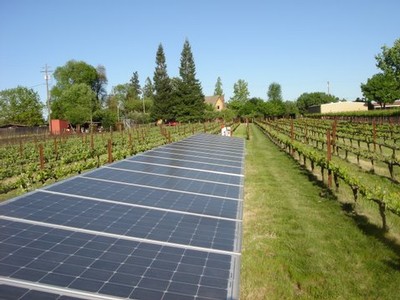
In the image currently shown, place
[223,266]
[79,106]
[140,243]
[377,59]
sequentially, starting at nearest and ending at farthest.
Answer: [223,266]
[140,243]
[377,59]
[79,106]

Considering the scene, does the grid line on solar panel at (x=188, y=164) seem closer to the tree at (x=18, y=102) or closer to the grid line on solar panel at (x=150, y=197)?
the grid line on solar panel at (x=150, y=197)

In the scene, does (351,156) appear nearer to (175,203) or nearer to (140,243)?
(175,203)

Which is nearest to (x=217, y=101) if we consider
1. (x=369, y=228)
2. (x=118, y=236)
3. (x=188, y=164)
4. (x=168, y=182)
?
(x=188, y=164)

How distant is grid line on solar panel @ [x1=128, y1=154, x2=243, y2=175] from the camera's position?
10.8 meters

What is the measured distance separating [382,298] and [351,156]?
19650mm

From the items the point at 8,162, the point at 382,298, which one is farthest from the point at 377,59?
the point at 382,298

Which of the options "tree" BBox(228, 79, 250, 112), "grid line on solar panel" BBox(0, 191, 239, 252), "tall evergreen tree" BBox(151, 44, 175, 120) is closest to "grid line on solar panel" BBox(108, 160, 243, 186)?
"grid line on solar panel" BBox(0, 191, 239, 252)

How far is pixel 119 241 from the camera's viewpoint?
14.5 feet

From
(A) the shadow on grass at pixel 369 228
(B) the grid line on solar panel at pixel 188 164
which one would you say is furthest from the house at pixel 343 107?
(B) the grid line on solar panel at pixel 188 164

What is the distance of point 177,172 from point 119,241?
17.0 ft

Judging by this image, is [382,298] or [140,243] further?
[382,298]

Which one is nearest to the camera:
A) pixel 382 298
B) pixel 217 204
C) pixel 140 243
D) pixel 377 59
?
pixel 140 243

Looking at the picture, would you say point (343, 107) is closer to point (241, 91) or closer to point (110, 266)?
point (241, 91)

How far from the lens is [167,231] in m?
5.07
